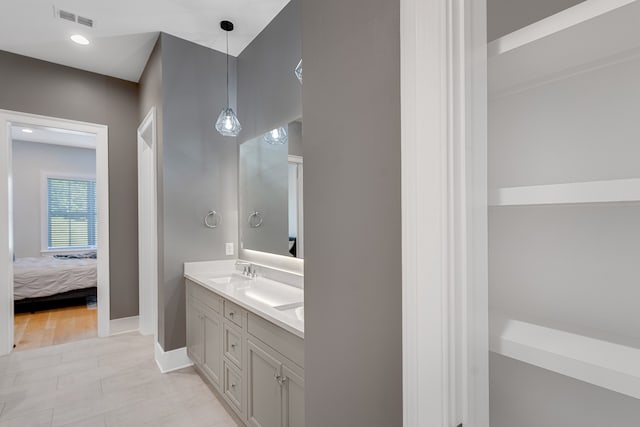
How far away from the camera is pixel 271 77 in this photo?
2.57m

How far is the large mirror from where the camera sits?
2.26m

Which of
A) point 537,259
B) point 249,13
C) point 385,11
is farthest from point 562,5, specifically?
point 249,13

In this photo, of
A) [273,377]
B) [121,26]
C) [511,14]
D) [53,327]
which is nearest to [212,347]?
[273,377]

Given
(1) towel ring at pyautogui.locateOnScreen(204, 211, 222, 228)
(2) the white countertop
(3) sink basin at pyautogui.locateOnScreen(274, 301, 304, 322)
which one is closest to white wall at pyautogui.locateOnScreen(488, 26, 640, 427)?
(2) the white countertop

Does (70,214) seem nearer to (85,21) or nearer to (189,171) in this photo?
(85,21)

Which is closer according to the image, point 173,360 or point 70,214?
point 173,360

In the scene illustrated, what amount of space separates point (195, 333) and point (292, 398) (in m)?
1.50

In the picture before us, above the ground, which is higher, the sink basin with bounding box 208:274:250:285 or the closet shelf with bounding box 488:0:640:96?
the closet shelf with bounding box 488:0:640:96

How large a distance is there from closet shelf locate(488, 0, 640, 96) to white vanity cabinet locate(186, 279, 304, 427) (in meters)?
1.13

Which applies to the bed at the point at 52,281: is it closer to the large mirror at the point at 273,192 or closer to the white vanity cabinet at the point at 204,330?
the white vanity cabinet at the point at 204,330

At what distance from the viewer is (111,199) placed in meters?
3.58

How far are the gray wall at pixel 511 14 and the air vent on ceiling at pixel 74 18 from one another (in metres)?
3.16

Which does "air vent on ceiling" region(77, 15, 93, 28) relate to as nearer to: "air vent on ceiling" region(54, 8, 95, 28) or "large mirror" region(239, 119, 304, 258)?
"air vent on ceiling" region(54, 8, 95, 28)

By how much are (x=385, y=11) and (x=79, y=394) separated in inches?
123
